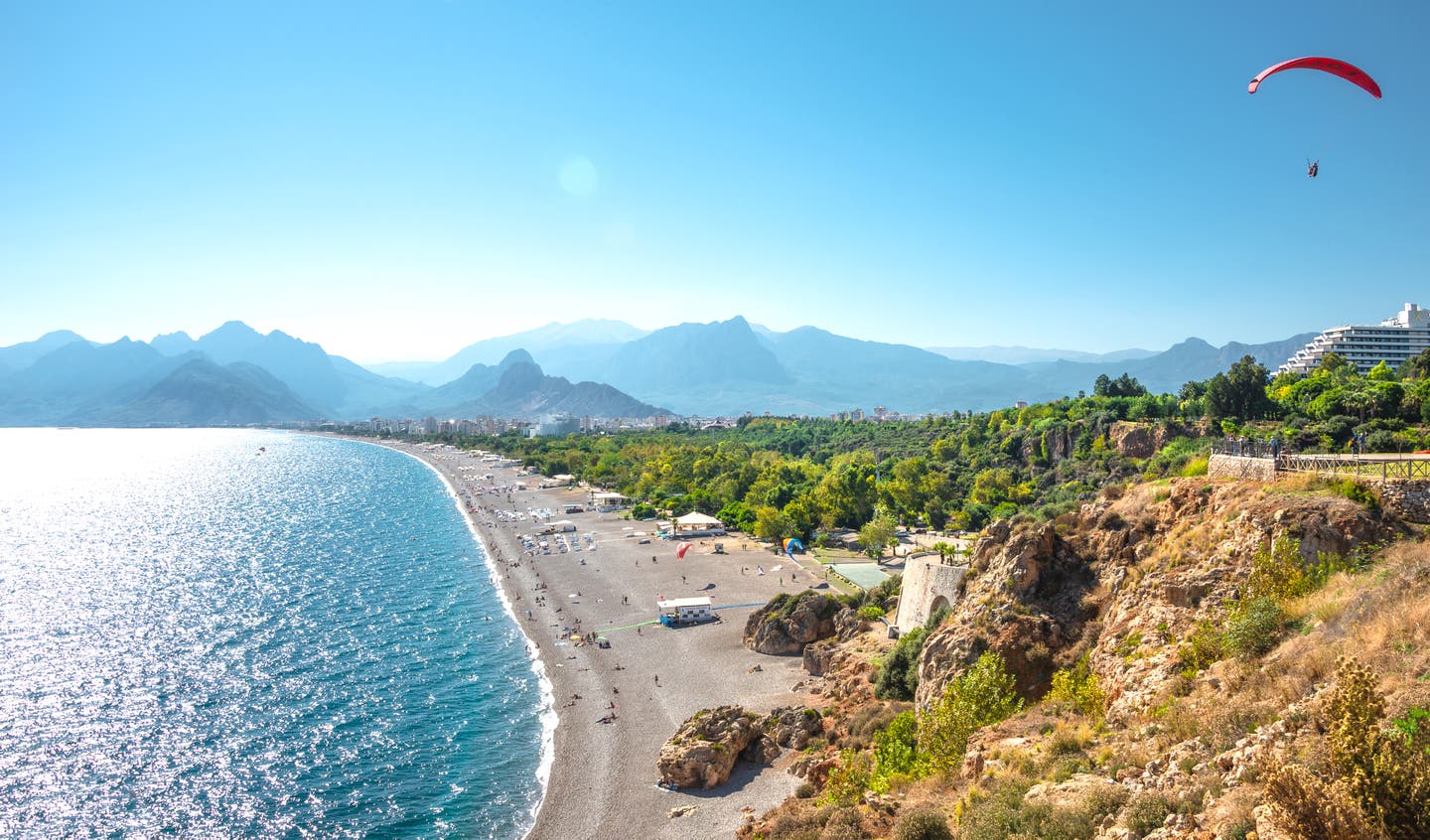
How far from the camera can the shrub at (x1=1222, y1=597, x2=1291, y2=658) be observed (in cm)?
1262

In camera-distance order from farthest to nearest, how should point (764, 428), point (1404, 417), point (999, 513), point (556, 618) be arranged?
point (764, 428) → point (999, 513) → point (556, 618) → point (1404, 417)

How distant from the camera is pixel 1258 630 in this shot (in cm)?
1268

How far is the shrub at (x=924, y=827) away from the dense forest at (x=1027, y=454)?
13664 millimetres

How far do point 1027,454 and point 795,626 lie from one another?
4042cm

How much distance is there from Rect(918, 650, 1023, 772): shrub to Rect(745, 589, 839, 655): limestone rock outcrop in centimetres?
1643

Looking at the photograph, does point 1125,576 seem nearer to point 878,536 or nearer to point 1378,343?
point 878,536

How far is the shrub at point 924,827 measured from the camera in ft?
41.0

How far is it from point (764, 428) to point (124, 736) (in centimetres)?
13418

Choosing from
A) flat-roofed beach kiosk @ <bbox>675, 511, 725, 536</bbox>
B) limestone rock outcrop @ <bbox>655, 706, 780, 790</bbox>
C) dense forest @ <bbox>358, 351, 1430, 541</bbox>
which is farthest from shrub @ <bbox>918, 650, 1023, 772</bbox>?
flat-roofed beach kiosk @ <bbox>675, 511, 725, 536</bbox>

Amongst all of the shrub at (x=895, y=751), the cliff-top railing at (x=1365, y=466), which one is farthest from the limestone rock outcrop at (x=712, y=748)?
the cliff-top railing at (x=1365, y=466)

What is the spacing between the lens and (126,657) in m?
35.5

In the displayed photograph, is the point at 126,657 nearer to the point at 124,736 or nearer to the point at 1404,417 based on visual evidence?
the point at 124,736

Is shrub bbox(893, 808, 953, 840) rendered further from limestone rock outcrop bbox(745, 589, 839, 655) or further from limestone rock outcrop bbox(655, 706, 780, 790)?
limestone rock outcrop bbox(745, 589, 839, 655)

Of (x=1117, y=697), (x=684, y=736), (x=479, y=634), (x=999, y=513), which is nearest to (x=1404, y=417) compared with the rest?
(x=999, y=513)
